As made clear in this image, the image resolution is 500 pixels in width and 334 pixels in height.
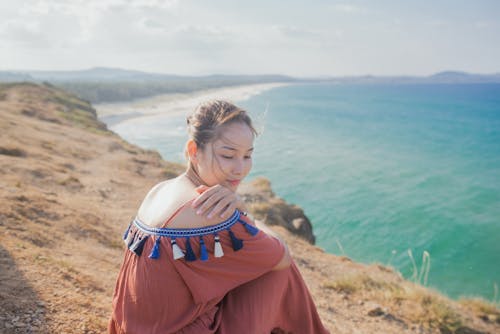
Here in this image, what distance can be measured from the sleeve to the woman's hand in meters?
0.11

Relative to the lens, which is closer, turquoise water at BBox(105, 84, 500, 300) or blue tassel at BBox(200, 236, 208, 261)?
blue tassel at BBox(200, 236, 208, 261)

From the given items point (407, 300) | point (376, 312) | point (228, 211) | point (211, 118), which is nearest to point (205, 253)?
point (228, 211)

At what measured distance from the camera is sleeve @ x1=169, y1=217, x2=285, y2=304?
2.04 metres

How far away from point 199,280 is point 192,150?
2.51ft

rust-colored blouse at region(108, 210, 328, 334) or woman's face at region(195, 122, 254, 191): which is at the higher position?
woman's face at region(195, 122, 254, 191)

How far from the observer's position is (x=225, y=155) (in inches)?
90.9

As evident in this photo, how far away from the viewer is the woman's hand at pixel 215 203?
1980mm

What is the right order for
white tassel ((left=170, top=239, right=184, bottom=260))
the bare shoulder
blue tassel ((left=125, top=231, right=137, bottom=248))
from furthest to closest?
1. blue tassel ((left=125, top=231, right=137, bottom=248))
2. the bare shoulder
3. white tassel ((left=170, top=239, right=184, bottom=260))

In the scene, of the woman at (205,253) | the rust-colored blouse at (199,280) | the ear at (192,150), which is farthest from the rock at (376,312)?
the ear at (192,150)

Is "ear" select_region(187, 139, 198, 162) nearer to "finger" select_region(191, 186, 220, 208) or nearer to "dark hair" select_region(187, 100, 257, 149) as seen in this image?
"dark hair" select_region(187, 100, 257, 149)

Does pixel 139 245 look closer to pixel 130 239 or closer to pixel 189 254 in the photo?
pixel 130 239

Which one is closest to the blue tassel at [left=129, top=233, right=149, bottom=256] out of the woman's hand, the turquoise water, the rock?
the woman's hand

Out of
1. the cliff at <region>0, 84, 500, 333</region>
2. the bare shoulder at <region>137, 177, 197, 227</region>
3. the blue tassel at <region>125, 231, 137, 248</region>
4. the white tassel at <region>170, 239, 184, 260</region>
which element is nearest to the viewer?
the white tassel at <region>170, 239, 184, 260</region>

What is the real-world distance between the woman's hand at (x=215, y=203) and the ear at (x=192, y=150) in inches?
11.5
